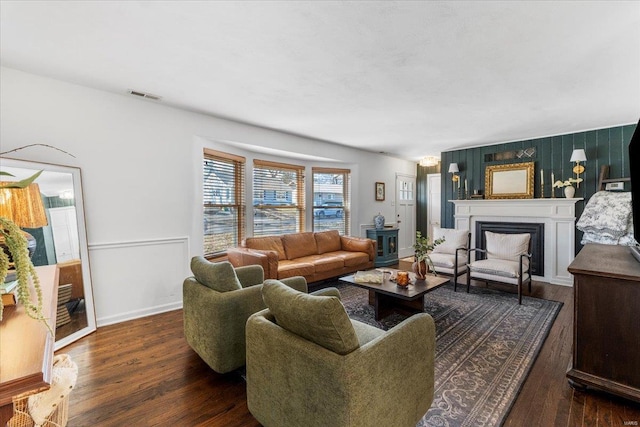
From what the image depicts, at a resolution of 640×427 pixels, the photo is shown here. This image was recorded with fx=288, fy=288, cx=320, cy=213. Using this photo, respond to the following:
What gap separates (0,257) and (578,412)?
2858 millimetres

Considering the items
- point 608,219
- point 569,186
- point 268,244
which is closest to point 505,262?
point 608,219

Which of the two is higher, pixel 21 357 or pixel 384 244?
pixel 21 357

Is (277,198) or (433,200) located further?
(433,200)

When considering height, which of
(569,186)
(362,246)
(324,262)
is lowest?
(324,262)

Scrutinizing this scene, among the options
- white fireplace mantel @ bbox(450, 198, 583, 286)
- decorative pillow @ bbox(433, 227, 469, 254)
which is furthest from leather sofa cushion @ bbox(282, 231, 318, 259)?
white fireplace mantel @ bbox(450, 198, 583, 286)

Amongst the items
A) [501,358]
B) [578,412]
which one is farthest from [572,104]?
[578,412]

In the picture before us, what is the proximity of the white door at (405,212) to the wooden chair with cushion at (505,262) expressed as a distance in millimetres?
2652

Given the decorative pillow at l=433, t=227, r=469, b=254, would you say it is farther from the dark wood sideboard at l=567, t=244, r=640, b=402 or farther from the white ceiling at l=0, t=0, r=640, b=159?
the dark wood sideboard at l=567, t=244, r=640, b=402

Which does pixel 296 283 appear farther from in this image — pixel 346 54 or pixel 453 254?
pixel 453 254

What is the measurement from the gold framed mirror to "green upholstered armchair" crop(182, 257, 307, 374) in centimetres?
496

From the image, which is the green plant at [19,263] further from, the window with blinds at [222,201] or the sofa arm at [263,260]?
the window with blinds at [222,201]

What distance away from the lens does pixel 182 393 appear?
1.97 metres

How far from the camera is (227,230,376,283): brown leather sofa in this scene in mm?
3727

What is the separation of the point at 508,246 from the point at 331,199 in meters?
3.12
